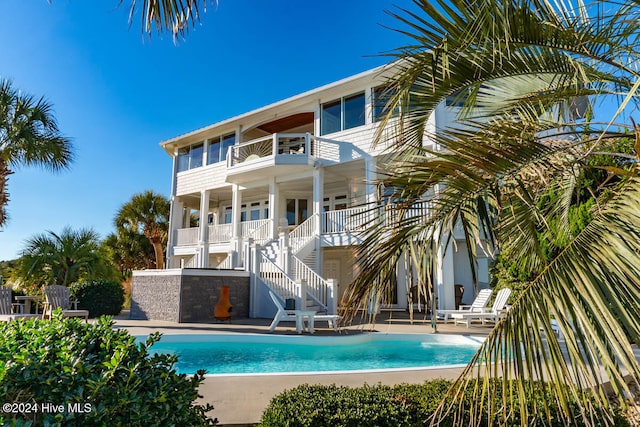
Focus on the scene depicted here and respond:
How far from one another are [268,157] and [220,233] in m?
5.07

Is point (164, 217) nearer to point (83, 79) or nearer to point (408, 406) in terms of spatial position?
point (83, 79)

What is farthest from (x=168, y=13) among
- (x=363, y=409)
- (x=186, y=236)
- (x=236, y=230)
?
(x=186, y=236)

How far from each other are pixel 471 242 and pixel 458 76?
1.28 meters

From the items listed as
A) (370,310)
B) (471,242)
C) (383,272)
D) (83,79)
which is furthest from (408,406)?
(83,79)

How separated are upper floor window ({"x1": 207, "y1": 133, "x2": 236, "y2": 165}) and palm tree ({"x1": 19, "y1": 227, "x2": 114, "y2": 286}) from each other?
21.7 feet

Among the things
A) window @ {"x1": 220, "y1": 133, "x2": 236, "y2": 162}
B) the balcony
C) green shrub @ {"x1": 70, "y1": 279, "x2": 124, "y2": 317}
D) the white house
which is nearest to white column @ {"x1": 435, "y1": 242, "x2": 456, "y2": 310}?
the white house

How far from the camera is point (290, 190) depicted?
19609mm

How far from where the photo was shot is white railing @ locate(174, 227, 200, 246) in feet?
65.1

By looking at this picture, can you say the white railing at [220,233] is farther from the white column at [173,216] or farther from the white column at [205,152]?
the white column at [205,152]

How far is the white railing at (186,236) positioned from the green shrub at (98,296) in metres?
4.70

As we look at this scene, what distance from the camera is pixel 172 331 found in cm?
1022

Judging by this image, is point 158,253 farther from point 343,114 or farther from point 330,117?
point 343,114

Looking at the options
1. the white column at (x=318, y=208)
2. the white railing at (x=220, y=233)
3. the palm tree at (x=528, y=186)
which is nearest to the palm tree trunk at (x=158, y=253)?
the white railing at (x=220, y=233)

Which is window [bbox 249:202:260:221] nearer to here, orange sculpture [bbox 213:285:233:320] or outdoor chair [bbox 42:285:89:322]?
orange sculpture [bbox 213:285:233:320]
